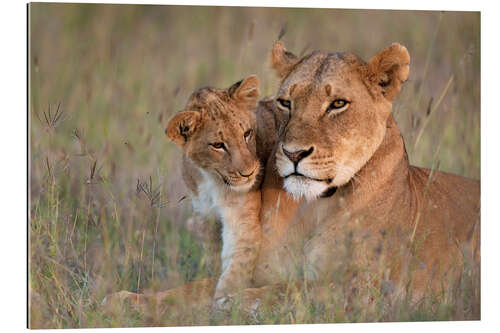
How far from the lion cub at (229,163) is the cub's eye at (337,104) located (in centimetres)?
40

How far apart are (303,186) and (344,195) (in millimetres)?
352

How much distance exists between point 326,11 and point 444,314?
172 cm

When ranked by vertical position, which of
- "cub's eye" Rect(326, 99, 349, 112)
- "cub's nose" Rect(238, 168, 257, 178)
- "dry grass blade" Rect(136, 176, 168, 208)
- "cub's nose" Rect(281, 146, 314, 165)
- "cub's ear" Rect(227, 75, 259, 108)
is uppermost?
"cub's ear" Rect(227, 75, 259, 108)

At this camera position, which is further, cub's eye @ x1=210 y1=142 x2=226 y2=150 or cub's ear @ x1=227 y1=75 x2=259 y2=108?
cub's ear @ x1=227 y1=75 x2=259 y2=108

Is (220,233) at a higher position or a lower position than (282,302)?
higher

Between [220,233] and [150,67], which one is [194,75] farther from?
[220,233]

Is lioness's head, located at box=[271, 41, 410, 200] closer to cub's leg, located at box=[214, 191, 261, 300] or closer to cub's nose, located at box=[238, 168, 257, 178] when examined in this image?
cub's nose, located at box=[238, 168, 257, 178]

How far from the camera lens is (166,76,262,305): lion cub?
436cm

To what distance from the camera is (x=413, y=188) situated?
15.4 feet

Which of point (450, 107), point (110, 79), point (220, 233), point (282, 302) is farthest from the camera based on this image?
point (110, 79)

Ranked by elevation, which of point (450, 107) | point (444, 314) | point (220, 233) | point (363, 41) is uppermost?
point (363, 41)

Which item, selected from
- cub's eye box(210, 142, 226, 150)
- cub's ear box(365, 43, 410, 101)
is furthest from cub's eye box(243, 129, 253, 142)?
cub's ear box(365, 43, 410, 101)

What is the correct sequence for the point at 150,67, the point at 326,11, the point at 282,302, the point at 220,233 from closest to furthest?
the point at 282,302, the point at 220,233, the point at 326,11, the point at 150,67

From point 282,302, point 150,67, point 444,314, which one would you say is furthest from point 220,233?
point 150,67
